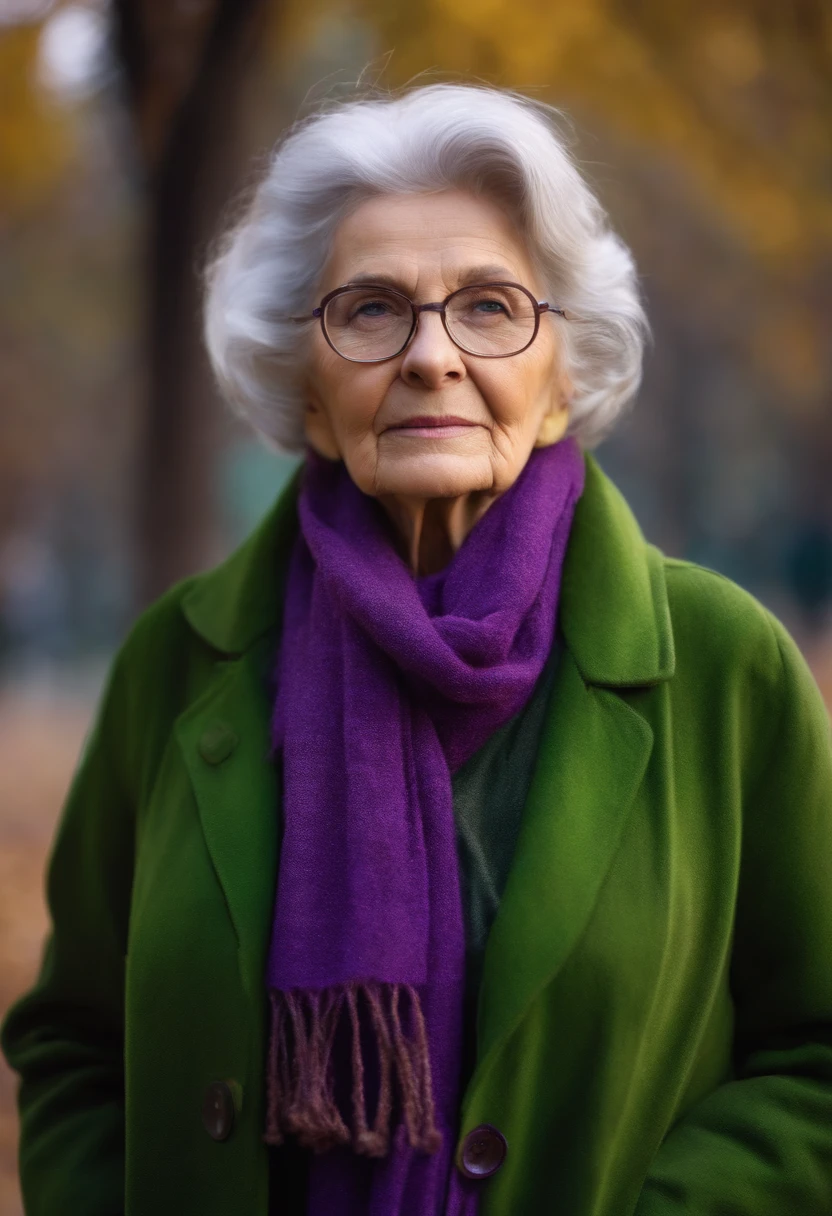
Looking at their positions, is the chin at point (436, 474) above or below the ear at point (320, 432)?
below

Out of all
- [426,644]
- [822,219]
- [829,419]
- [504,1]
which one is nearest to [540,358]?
[426,644]

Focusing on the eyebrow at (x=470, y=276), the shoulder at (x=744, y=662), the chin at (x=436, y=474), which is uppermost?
the eyebrow at (x=470, y=276)

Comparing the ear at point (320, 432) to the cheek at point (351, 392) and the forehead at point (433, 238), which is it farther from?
the forehead at point (433, 238)

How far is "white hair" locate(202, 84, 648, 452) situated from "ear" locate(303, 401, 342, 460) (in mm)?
41

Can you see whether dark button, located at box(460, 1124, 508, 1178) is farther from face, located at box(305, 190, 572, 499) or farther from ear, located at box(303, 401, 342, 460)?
ear, located at box(303, 401, 342, 460)

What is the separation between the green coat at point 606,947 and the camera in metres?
1.83

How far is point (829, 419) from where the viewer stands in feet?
67.5

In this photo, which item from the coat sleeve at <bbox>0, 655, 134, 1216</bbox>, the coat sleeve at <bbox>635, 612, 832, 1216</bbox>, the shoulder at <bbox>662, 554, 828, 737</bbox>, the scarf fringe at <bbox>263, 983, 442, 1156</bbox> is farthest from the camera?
the coat sleeve at <bbox>0, 655, 134, 1216</bbox>

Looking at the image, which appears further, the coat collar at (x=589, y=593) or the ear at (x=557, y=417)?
the ear at (x=557, y=417)

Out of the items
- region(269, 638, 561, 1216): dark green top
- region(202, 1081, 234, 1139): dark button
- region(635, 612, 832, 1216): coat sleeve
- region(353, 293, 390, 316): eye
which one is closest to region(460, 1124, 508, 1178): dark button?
region(269, 638, 561, 1216): dark green top

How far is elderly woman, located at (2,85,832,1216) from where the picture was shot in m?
1.83

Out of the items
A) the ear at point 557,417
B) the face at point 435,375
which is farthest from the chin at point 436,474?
the ear at point 557,417

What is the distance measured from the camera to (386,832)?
190 cm

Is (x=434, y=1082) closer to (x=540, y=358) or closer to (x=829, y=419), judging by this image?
(x=540, y=358)
